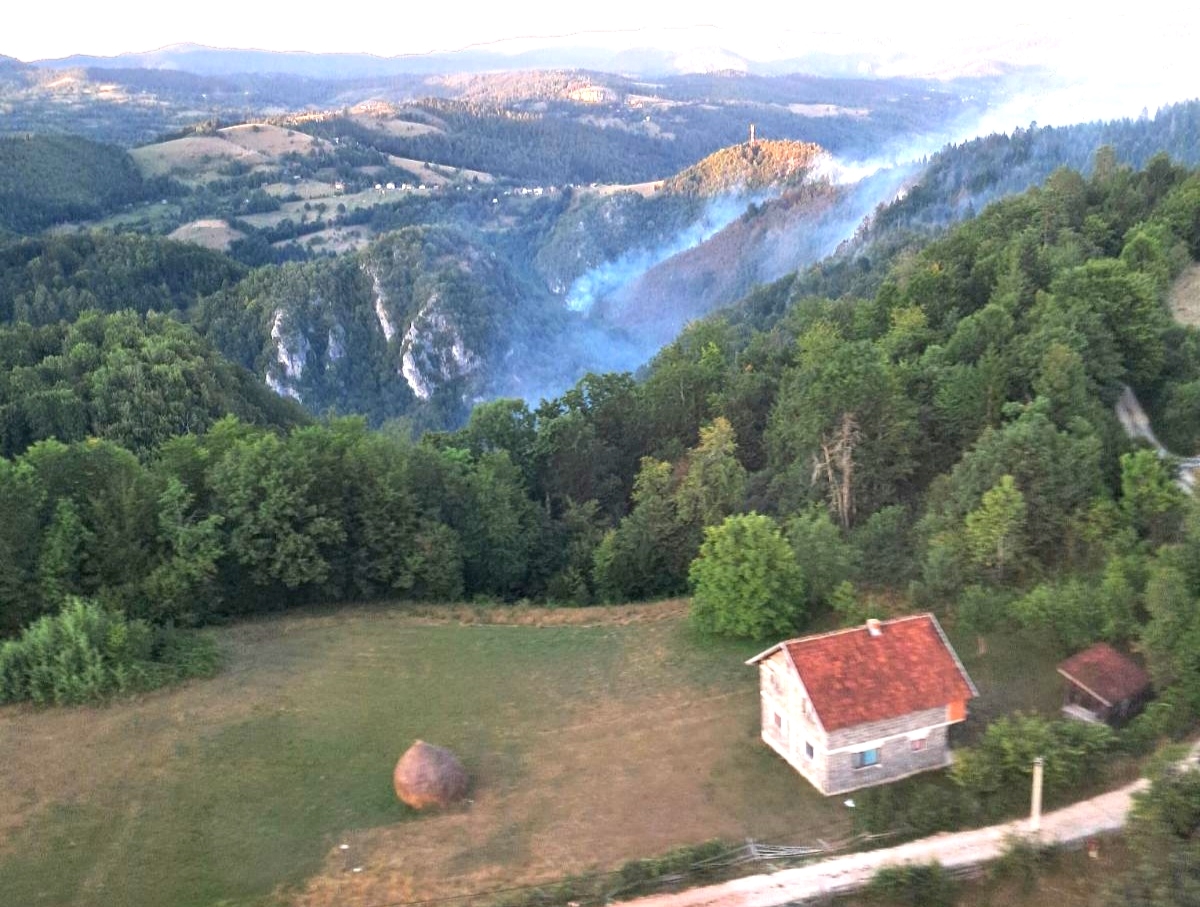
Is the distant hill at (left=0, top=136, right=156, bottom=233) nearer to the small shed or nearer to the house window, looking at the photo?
the house window

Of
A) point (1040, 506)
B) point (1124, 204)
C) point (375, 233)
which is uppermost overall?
point (1124, 204)

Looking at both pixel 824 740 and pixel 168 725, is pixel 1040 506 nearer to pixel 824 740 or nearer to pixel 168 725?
pixel 824 740

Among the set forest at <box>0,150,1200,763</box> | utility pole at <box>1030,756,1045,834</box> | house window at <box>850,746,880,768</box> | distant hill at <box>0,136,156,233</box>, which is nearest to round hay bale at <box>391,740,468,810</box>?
house window at <box>850,746,880,768</box>

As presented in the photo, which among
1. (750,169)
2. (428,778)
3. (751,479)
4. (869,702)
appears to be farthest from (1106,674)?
(750,169)

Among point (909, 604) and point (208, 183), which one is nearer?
point (909, 604)

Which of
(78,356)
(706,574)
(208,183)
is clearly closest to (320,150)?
(208,183)

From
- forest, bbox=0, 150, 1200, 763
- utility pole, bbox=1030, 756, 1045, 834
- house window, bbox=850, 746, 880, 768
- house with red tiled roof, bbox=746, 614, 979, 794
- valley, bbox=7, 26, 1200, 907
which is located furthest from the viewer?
forest, bbox=0, 150, 1200, 763

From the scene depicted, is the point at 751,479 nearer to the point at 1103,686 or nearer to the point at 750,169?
the point at 1103,686
